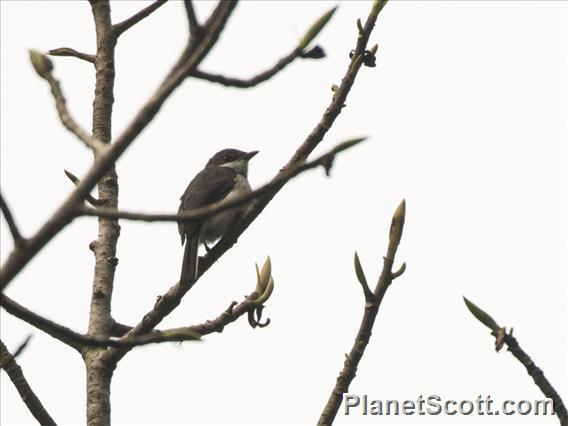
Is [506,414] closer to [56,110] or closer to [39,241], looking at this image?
[56,110]

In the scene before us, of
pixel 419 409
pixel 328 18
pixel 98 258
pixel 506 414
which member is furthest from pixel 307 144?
pixel 506 414

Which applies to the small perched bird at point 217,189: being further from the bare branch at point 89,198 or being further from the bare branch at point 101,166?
the bare branch at point 101,166

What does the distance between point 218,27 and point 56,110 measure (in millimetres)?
1521

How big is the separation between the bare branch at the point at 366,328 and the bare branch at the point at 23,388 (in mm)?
1074

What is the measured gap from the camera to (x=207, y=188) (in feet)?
32.2

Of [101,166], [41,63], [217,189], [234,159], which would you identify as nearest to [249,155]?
[234,159]

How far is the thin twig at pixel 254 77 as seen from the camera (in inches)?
101

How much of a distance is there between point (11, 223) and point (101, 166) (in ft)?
0.99

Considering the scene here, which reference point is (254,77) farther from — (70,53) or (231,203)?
(70,53)

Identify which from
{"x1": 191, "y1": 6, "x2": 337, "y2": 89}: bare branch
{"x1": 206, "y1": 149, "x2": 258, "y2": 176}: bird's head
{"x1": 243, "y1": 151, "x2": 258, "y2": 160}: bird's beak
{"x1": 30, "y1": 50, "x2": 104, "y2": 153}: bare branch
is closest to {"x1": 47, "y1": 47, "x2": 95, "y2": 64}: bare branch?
{"x1": 30, "y1": 50, "x2": 104, "y2": 153}: bare branch

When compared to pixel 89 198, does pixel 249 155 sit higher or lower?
higher

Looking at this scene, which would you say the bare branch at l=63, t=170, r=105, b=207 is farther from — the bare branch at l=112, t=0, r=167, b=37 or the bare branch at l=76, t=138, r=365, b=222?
the bare branch at l=76, t=138, r=365, b=222

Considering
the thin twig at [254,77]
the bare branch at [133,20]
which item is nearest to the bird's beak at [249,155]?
the bare branch at [133,20]

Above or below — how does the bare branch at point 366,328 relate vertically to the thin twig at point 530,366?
above
